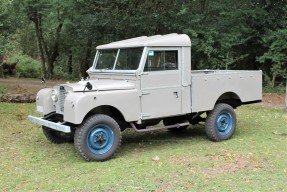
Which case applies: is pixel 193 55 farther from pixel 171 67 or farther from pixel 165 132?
pixel 171 67

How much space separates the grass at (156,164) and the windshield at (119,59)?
1.59 meters

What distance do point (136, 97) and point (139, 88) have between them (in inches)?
7.1

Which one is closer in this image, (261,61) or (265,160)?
(265,160)

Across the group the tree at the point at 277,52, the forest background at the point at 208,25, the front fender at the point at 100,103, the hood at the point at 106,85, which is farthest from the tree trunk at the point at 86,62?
the front fender at the point at 100,103

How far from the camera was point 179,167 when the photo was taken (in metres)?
6.44

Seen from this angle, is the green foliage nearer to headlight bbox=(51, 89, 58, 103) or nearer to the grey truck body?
the grey truck body

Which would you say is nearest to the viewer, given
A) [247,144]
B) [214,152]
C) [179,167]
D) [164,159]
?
[179,167]

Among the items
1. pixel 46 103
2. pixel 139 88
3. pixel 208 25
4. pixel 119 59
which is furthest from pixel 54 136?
pixel 208 25

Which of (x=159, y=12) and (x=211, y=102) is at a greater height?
(x=159, y=12)

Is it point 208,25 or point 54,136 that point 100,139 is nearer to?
point 54,136

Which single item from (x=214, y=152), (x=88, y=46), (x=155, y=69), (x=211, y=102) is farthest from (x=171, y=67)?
(x=88, y=46)

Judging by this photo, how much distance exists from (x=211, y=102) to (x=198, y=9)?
1127 centimetres

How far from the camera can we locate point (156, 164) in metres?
6.64

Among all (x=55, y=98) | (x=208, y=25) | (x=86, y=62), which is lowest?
(x=55, y=98)
